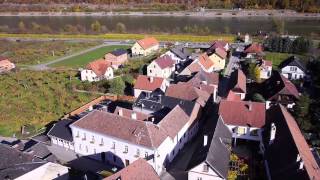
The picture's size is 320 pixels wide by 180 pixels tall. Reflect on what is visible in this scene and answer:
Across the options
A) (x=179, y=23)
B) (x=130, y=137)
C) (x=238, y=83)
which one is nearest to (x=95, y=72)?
(x=238, y=83)

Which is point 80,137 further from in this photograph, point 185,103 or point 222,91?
point 222,91

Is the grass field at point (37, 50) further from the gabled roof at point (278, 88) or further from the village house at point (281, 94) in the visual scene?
the village house at point (281, 94)

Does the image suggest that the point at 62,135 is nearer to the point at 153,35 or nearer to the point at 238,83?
the point at 238,83

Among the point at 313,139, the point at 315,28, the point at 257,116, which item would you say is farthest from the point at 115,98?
the point at 315,28

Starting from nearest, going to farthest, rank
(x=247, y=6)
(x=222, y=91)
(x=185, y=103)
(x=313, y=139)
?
1. (x=313, y=139)
2. (x=185, y=103)
3. (x=222, y=91)
4. (x=247, y=6)

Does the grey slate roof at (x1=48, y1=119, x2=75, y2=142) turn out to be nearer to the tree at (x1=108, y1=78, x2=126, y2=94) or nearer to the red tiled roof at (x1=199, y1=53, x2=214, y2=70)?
the tree at (x1=108, y1=78, x2=126, y2=94)
